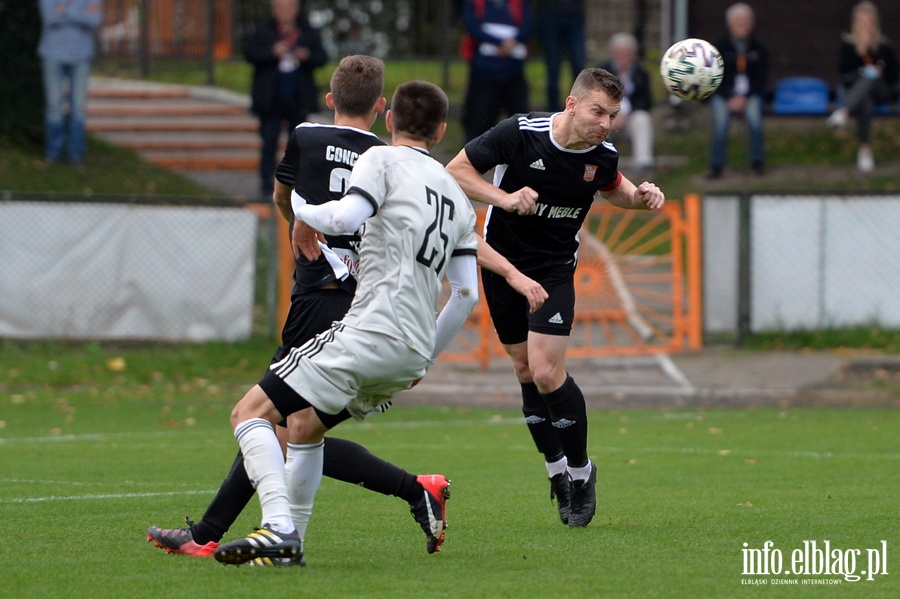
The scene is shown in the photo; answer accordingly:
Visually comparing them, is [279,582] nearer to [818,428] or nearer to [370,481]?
[370,481]

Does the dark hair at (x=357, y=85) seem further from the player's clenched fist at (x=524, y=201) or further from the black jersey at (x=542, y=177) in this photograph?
the black jersey at (x=542, y=177)

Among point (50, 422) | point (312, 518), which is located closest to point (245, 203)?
point (50, 422)

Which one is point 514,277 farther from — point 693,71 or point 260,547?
point 693,71

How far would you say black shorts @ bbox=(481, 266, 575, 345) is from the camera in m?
7.16

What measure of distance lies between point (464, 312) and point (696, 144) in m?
16.5

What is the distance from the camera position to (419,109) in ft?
19.1

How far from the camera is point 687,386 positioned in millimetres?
14570

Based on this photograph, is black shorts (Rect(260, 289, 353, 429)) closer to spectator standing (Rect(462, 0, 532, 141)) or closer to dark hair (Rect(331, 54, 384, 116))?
dark hair (Rect(331, 54, 384, 116))

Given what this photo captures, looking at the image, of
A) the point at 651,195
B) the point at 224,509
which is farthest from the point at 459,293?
the point at 651,195

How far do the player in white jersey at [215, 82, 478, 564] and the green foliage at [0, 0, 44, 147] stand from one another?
14478 millimetres

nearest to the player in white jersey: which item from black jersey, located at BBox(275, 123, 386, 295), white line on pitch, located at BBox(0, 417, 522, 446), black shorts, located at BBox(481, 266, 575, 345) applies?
black jersey, located at BBox(275, 123, 386, 295)

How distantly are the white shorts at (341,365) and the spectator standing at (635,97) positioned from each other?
42.3 feet

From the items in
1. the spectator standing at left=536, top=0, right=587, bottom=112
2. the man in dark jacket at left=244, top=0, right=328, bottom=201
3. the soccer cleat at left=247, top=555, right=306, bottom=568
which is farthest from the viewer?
the spectator standing at left=536, top=0, right=587, bottom=112

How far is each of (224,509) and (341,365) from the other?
96 cm
